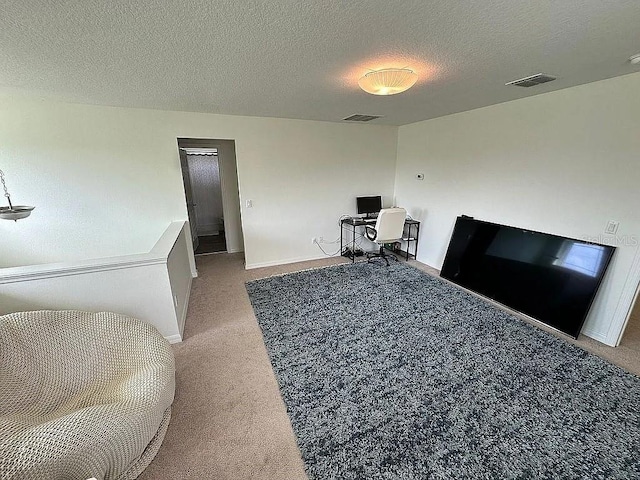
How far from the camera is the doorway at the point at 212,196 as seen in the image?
15.5 ft

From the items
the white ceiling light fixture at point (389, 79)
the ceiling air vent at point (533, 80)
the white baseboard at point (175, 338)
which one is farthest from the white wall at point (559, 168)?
the white baseboard at point (175, 338)

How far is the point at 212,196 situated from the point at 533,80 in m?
6.33

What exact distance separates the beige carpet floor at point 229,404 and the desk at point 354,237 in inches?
89.9

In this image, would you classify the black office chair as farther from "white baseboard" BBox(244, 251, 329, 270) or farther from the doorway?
the doorway

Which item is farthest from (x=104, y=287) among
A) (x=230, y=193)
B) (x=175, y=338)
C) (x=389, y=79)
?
(x=230, y=193)

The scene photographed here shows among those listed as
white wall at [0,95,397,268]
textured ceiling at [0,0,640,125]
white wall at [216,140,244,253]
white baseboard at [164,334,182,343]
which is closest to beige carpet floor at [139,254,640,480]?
white baseboard at [164,334,182,343]

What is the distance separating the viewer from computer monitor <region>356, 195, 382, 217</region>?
4797 mm

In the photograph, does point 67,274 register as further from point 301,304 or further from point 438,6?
point 438,6

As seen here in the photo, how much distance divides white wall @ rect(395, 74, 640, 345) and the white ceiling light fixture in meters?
1.82

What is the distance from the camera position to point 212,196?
6727mm

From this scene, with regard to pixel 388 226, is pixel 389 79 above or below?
above

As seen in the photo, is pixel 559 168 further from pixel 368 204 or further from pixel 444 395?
pixel 368 204

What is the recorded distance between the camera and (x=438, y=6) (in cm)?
128

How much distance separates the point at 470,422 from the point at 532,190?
2562 mm
